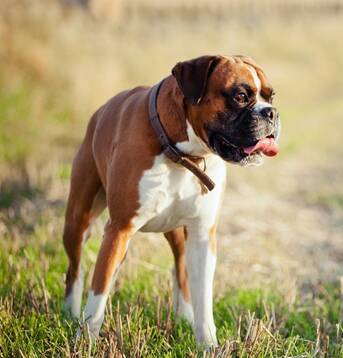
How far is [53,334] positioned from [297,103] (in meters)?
15.9

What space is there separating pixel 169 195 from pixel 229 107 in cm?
64

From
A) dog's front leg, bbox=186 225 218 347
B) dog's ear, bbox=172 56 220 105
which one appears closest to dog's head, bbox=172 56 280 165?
dog's ear, bbox=172 56 220 105

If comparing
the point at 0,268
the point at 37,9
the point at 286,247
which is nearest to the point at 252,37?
the point at 37,9

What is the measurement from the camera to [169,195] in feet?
15.8

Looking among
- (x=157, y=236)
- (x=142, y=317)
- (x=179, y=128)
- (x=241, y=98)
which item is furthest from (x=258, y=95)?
(x=157, y=236)

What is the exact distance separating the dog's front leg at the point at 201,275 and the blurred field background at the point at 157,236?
5.2 inches

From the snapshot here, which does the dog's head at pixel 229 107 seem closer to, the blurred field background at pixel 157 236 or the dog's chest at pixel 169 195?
the dog's chest at pixel 169 195

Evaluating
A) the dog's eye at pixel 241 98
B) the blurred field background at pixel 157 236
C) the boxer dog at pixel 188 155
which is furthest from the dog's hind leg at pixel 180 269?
the dog's eye at pixel 241 98

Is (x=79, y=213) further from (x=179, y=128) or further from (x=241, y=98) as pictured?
(x=241, y=98)

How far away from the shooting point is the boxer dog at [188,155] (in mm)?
4625

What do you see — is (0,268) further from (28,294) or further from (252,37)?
(252,37)

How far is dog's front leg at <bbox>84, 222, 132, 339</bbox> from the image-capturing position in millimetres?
4758

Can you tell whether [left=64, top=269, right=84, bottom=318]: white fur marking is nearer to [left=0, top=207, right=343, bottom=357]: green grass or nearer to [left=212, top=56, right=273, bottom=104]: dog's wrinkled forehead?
[left=0, top=207, right=343, bottom=357]: green grass

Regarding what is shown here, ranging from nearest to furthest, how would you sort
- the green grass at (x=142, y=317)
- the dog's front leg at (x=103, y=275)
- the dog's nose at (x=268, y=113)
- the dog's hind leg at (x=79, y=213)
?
the green grass at (x=142, y=317), the dog's nose at (x=268, y=113), the dog's front leg at (x=103, y=275), the dog's hind leg at (x=79, y=213)
